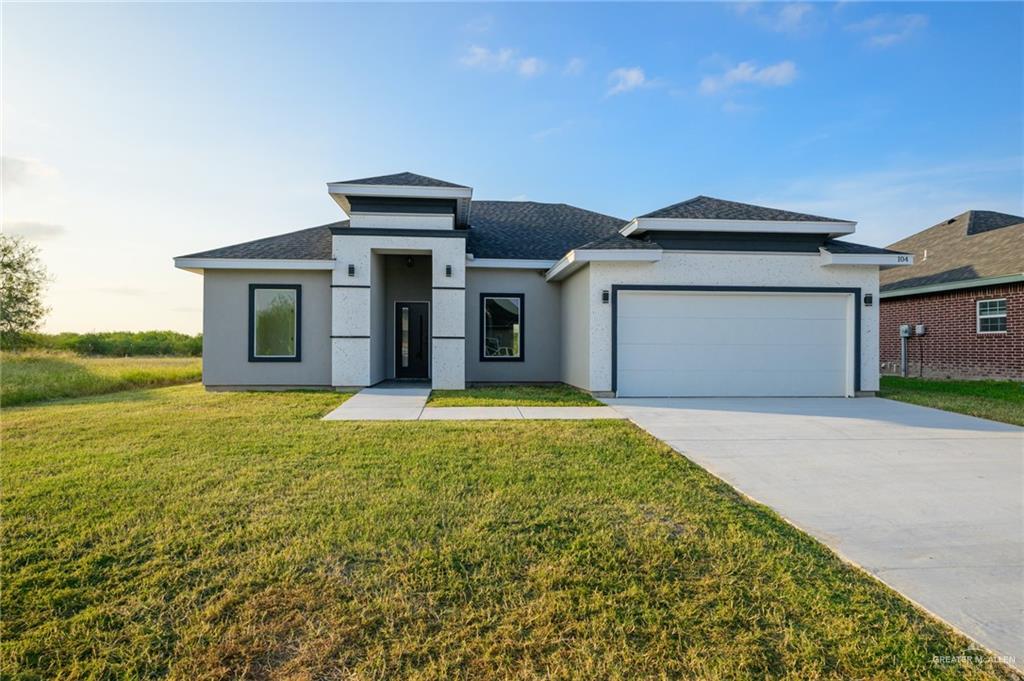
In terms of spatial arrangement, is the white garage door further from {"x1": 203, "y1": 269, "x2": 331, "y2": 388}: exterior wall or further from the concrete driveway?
{"x1": 203, "y1": 269, "x2": 331, "y2": 388}: exterior wall

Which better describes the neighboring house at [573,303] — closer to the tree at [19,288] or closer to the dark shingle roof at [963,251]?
the dark shingle roof at [963,251]

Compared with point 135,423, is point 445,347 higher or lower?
higher

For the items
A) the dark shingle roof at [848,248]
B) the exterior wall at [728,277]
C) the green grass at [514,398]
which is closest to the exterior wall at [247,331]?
the green grass at [514,398]

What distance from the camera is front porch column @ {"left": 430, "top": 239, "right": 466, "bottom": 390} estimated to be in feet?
37.9

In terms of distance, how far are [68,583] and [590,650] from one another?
9.54 ft

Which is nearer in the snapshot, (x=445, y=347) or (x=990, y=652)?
(x=990, y=652)

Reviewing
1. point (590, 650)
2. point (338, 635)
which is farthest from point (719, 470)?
point (338, 635)

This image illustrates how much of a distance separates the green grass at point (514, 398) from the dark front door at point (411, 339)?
10.0ft

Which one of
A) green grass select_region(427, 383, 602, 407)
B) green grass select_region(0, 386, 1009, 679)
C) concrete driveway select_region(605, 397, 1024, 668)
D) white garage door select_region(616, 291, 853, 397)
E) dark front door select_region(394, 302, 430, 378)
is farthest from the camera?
dark front door select_region(394, 302, 430, 378)

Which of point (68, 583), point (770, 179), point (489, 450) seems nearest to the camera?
point (68, 583)

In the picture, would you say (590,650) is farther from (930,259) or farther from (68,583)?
(930,259)

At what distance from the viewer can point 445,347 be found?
11.6 meters

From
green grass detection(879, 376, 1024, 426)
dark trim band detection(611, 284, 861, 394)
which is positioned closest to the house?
green grass detection(879, 376, 1024, 426)

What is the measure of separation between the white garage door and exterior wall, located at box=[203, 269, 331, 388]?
6743 millimetres
